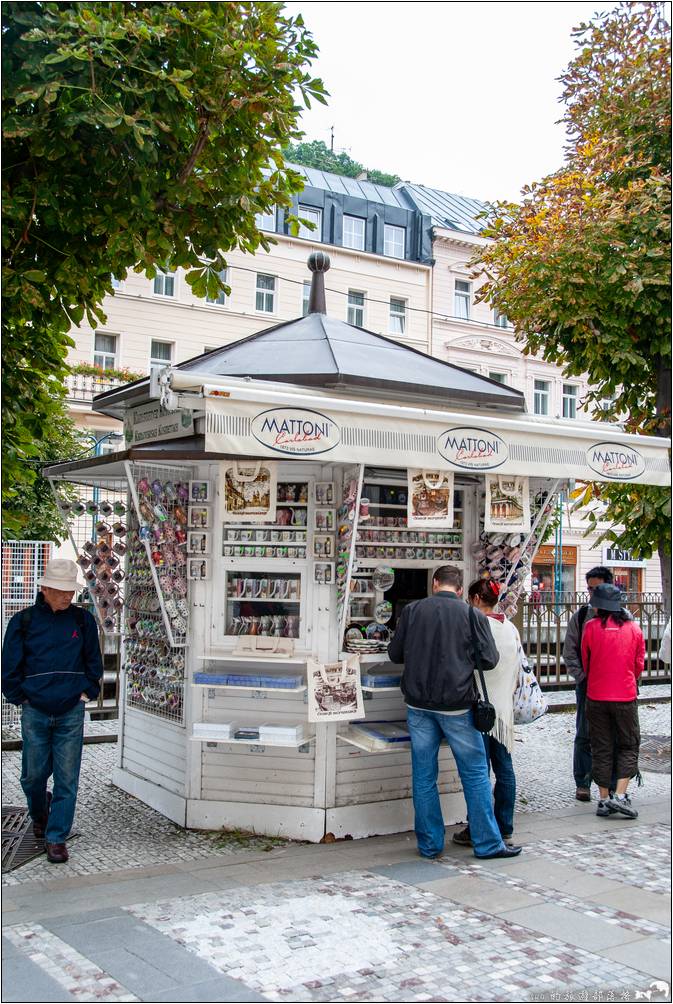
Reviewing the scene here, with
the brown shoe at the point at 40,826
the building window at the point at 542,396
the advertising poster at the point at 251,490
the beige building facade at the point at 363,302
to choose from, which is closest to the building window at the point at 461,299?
the beige building facade at the point at 363,302

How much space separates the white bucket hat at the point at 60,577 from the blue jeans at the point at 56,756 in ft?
2.62

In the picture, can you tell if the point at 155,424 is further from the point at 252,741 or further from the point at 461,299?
the point at 461,299

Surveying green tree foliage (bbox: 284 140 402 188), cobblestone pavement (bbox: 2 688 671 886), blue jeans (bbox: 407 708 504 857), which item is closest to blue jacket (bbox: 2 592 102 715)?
cobblestone pavement (bbox: 2 688 671 886)

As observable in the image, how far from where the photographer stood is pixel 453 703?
19.3 ft

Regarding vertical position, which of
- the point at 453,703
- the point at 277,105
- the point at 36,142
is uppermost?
the point at 277,105

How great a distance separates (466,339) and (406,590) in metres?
28.4

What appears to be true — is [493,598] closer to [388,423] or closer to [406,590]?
[406,590]

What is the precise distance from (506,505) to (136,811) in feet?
12.3

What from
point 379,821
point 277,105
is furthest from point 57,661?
point 277,105

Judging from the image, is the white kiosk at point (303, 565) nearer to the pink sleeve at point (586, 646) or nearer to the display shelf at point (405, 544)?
the display shelf at point (405, 544)

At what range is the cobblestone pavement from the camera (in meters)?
5.87

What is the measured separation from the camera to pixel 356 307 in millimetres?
32875

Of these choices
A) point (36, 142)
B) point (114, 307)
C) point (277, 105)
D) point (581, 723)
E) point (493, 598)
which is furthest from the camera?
point (114, 307)

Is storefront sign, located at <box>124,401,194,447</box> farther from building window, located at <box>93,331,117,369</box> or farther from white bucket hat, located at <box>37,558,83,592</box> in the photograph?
building window, located at <box>93,331,117,369</box>
